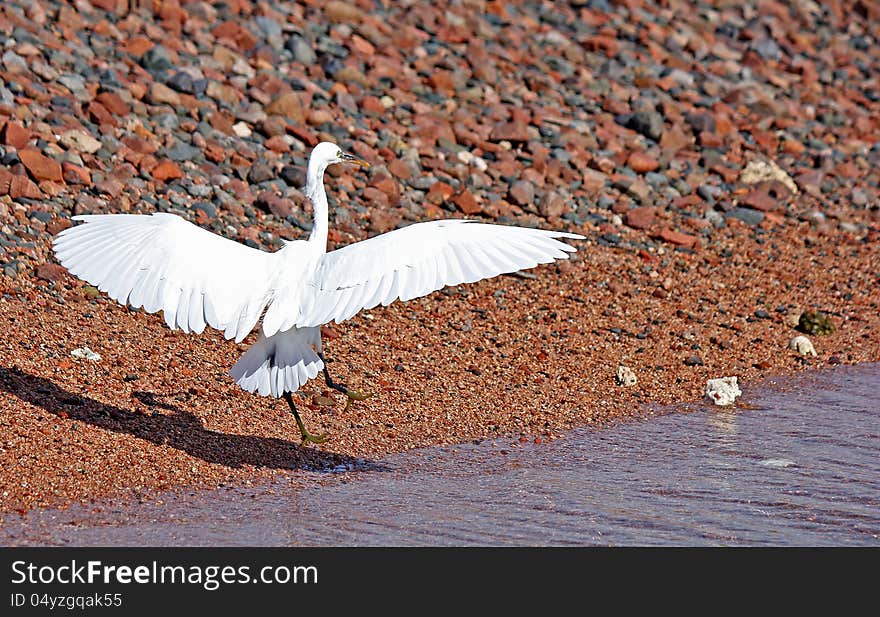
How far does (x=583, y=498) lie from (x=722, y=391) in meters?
1.82

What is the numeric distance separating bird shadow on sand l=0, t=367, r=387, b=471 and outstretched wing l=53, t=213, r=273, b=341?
2.36ft

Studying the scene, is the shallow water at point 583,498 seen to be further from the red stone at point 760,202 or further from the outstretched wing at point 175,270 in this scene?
the red stone at point 760,202

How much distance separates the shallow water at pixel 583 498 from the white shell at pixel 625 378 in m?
0.45

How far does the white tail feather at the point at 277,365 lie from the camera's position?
6.66m

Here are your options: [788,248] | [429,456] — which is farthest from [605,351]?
[788,248]

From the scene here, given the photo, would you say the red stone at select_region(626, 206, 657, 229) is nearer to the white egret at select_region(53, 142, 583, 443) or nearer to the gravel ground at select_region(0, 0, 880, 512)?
the gravel ground at select_region(0, 0, 880, 512)

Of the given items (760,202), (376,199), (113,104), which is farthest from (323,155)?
(760,202)

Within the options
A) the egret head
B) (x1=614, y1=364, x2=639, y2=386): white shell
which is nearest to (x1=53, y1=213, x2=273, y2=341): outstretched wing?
the egret head

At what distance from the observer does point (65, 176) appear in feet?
30.9

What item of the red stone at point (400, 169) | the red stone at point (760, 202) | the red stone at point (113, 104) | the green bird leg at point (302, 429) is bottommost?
the green bird leg at point (302, 429)

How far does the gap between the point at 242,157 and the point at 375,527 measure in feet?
15.8

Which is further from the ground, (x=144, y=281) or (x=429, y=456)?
(x=144, y=281)

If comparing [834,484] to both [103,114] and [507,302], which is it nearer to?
[507,302]

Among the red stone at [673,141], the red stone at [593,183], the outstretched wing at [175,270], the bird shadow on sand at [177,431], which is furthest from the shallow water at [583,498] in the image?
the red stone at [673,141]
